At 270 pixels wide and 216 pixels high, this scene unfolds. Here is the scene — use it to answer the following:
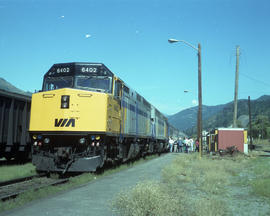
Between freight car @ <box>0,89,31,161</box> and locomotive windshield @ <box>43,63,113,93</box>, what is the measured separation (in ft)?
10.6

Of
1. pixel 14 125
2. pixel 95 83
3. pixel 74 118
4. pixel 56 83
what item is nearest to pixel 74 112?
pixel 74 118

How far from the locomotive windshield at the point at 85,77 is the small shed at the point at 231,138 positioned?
16.2 meters

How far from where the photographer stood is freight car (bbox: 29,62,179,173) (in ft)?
33.8

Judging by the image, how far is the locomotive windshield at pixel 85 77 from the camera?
1115 centimetres

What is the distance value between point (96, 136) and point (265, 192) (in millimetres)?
5414

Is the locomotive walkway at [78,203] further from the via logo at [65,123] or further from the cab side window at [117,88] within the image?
the cab side window at [117,88]

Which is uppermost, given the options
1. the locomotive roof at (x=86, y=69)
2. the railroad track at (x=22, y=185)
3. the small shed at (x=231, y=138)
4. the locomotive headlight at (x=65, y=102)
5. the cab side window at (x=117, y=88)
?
the locomotive roof at (x=86, y=69)

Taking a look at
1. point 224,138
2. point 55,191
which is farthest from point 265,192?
point 224,138

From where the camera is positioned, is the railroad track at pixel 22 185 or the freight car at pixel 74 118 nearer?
the railroad track at pixel 22 185

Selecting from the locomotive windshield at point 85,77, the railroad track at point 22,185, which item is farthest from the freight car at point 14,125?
the railroad track at point 22,185

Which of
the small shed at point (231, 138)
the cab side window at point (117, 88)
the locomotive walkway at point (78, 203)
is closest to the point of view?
the locomotive walkway at point (78, 203)

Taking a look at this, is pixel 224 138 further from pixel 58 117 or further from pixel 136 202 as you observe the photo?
pixel 136 202

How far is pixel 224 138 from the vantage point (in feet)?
83.0

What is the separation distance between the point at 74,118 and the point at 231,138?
18065 millimetres
